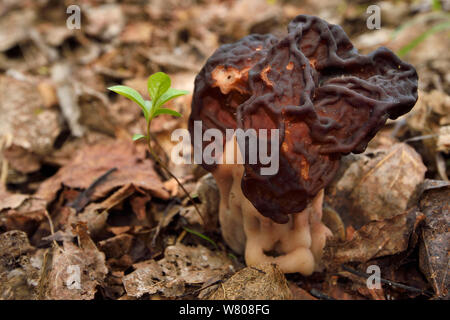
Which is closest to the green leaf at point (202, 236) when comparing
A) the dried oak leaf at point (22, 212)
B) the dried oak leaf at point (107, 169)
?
the dried oak leaf at point (107, 169)

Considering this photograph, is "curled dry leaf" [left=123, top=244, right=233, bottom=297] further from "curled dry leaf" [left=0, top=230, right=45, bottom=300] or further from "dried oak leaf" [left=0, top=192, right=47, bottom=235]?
"dried oak leaf" [left=0, top=192, right=47, bottom=235]

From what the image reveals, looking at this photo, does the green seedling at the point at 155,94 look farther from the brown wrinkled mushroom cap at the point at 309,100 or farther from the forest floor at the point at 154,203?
the forest floor at the point at 154,203

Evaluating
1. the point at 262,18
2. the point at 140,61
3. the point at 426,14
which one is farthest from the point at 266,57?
the point at 426,14

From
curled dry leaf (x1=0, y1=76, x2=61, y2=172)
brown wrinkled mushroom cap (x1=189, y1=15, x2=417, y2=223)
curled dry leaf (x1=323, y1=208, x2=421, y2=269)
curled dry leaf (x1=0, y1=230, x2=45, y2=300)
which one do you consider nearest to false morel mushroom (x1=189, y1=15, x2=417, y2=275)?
brown wrinkled mushroom cap (x1=189, y1=15, x2=417, y2=223)

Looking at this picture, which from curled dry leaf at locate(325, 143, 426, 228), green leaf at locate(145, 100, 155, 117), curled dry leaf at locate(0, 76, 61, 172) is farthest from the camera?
curled dry leaf at locate(0, 76, 61, 172)

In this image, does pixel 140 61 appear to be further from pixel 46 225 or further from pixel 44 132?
pixel 46 225

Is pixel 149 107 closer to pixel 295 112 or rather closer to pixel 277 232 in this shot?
pixel 295 112

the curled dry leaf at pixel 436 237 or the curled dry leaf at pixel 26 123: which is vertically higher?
the curled dry leaf at pixel 26 123
